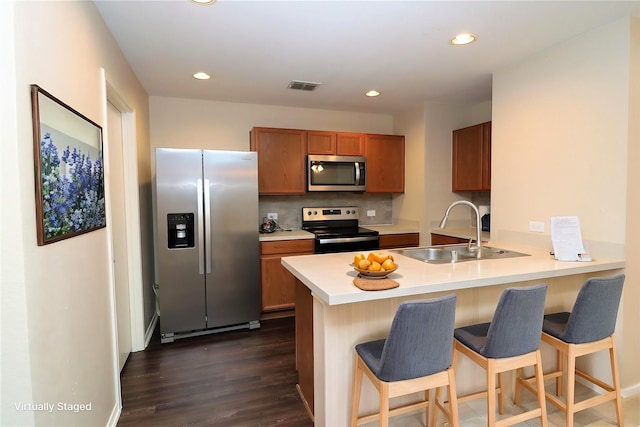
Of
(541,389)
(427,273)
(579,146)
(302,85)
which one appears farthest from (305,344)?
(302,85)

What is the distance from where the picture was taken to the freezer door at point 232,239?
3.13 m

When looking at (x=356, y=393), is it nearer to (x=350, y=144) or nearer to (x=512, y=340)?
(x=512, y=340)

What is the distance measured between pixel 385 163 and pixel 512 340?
2.96m

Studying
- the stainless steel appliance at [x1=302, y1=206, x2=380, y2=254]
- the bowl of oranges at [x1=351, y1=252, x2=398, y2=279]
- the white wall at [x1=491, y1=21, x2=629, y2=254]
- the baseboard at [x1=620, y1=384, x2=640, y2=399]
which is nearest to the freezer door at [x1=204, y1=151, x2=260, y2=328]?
the stainless steel appliance at [x1=302, y1=206, x2=380, y2=254]

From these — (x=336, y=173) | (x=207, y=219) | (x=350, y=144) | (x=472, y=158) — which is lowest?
(x=207, y=219)

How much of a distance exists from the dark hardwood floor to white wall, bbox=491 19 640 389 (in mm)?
2203

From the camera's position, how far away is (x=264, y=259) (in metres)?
3.51

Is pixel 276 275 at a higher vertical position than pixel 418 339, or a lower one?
lower

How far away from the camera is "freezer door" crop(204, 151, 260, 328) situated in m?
3.13

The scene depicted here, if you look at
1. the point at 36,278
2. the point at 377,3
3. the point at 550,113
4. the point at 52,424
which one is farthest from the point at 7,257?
the point at 550,113

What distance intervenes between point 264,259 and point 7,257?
2.51m

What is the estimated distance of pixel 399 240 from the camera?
4.04 m

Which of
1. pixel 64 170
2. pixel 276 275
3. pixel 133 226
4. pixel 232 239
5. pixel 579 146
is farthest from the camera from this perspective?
pixel 276 275

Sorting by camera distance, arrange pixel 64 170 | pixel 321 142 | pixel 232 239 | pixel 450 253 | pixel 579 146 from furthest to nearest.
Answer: pixel 321 142 < pixel 232 239 < pixel 450 253 < pixel 579 146 < pixel 64 170
